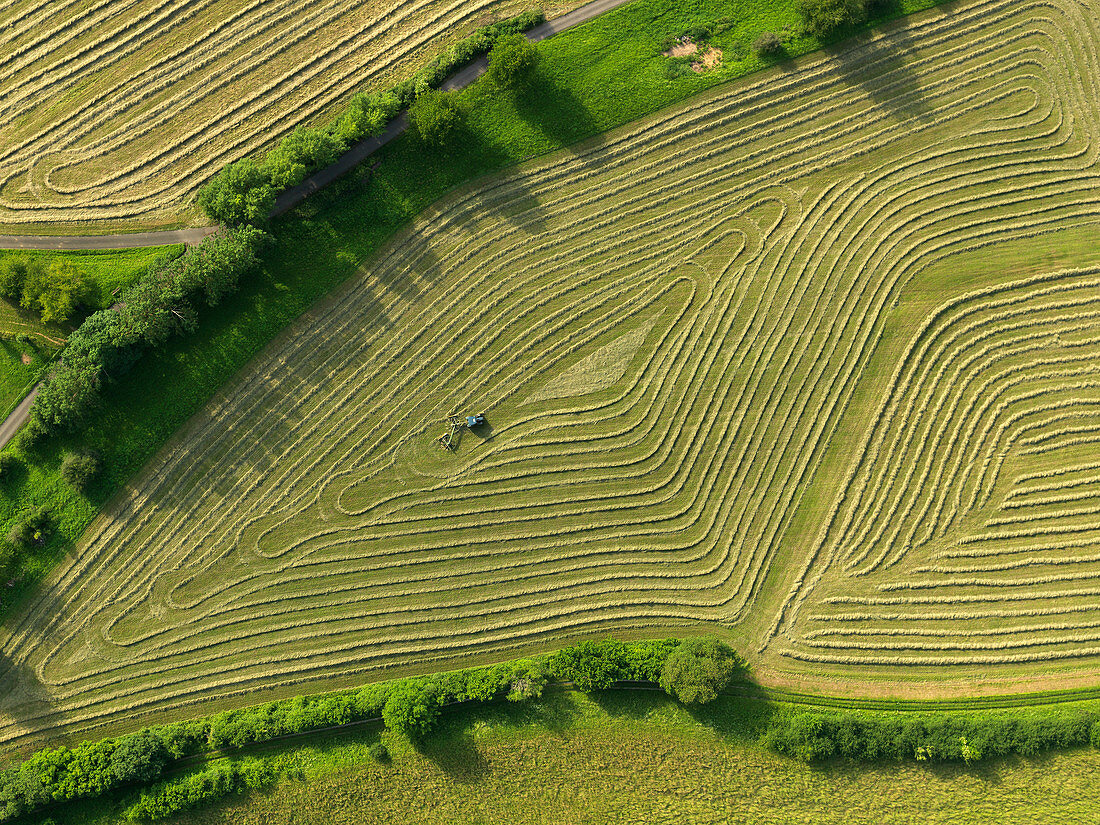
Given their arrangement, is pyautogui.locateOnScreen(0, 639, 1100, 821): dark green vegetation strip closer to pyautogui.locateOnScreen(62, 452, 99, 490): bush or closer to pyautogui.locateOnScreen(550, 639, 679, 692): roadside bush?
pyautogui.locateOnScreen(550, 639, 679, 692): roadside bush

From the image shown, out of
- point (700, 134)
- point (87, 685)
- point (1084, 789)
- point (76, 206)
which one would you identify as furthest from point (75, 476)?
point (1084, 789)

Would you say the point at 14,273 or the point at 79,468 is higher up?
the point at 14,273

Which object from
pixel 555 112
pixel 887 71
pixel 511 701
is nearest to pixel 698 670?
pixel 511 701

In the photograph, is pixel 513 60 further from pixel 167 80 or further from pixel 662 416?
pixel 662 416

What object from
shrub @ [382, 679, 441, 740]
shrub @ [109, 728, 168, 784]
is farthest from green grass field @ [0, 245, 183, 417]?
shrub @ [382, 679, 441, 740]

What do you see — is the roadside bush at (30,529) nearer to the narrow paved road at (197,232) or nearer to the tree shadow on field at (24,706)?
the tree shadow on field at (24,706)

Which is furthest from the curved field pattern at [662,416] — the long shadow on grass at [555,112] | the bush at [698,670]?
the bush at [698,670]

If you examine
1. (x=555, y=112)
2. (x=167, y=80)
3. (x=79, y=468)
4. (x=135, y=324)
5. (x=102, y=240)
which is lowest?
(x=79, y=468)
